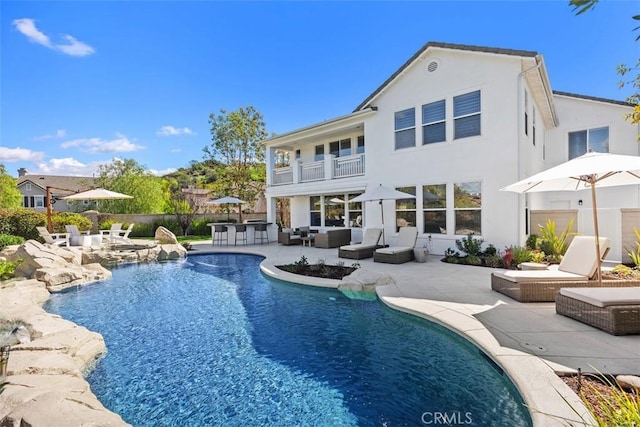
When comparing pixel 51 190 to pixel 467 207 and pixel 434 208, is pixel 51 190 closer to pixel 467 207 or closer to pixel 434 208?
pixel 434 208

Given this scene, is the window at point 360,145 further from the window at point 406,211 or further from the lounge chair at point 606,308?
the lounge chair at point 606,308

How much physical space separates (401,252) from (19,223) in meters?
20.2

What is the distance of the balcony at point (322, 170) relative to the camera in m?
16.1

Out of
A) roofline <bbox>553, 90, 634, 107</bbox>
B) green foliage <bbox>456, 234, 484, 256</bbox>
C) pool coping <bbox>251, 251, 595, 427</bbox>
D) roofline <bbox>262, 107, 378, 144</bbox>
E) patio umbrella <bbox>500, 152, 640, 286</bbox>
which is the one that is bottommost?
pool coping <bbox>251, 251, 595, 427</bbox>

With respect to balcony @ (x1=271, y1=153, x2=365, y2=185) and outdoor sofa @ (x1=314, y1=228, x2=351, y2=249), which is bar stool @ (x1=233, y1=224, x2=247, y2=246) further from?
outdoor sofa @ (x1=314, y1=228, x2=351, y2=249)

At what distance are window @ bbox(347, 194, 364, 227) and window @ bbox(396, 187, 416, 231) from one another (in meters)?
3.16

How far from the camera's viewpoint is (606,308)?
4.68 metres

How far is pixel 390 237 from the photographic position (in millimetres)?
14445

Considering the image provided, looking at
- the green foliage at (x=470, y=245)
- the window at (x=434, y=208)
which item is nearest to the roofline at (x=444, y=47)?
the window at (x=434, y=208)

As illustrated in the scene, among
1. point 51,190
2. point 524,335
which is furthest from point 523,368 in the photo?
point 51,190

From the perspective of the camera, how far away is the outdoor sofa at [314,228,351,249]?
15.9m

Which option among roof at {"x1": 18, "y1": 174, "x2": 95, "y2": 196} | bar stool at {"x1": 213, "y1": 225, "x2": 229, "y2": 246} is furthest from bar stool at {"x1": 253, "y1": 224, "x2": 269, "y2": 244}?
roof at {"x1": 18, "y1": 174, "x2": 95, "y2": 196}

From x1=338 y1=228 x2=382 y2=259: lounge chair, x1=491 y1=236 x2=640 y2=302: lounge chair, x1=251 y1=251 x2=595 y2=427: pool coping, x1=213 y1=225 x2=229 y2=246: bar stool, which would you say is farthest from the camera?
x1=213 y1=225 x2=229 y2=246: bar stool

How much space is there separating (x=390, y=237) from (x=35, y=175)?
63.6m
